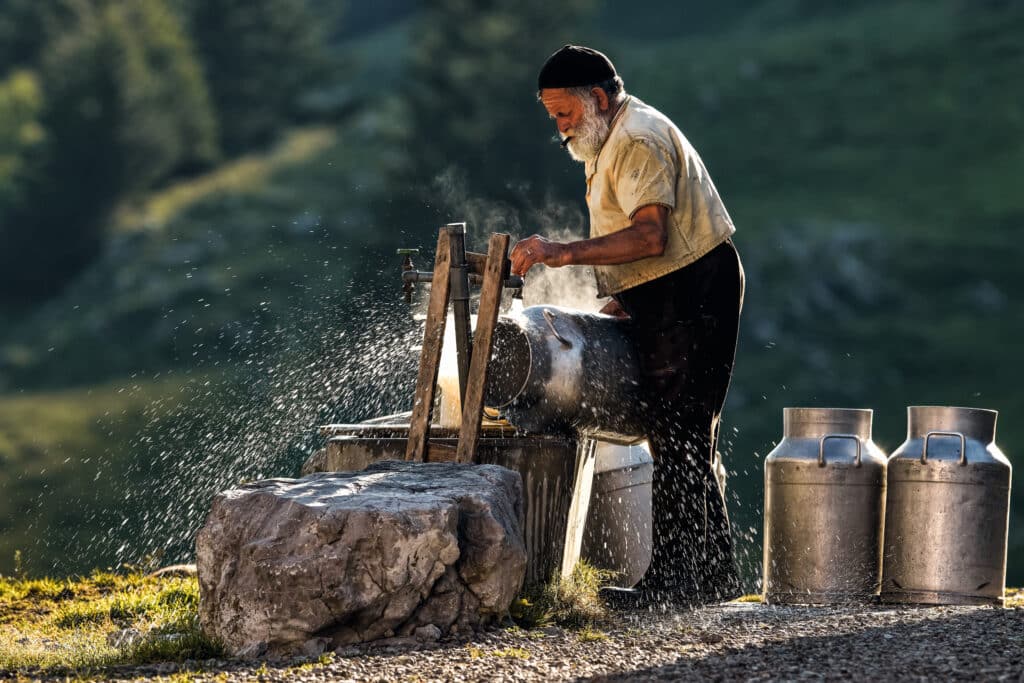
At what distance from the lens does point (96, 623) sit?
20.8 feet

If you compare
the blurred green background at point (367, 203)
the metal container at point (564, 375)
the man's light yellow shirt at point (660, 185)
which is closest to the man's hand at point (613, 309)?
the metal container at point (564, 375)

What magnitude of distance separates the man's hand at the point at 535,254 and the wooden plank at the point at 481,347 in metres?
0.09

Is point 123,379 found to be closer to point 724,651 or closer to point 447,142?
point 447,142

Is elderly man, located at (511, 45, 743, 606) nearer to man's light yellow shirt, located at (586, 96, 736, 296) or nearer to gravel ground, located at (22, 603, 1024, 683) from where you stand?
man's light yellow shirt, located at (586, 96, 736, 296)

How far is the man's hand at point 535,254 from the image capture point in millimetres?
6043

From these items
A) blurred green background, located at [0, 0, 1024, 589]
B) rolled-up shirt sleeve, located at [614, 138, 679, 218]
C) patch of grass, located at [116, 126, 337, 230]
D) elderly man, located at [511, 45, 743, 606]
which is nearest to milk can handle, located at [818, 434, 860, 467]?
elderly man, located at [511, 45, 743, 606]

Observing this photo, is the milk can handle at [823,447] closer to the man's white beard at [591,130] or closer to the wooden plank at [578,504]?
the wooden plank at [578,504]

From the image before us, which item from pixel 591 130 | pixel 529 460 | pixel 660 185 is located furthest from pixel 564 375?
pixel 591 130

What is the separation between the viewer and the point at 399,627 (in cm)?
514

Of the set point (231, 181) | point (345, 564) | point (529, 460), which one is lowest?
point (345, 564)

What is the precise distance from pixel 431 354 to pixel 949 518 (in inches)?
97.9

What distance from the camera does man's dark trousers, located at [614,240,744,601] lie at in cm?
643

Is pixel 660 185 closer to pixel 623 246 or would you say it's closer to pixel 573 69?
pixel 623 246

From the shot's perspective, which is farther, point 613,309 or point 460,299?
point 613,309
